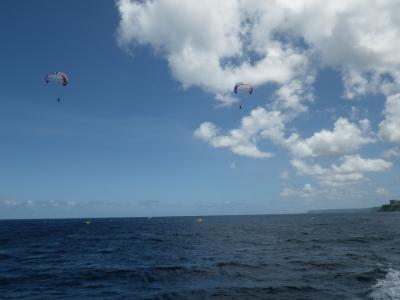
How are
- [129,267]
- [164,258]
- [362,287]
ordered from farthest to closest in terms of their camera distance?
[164,258], [129,267], [362,287]

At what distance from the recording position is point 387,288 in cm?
2877

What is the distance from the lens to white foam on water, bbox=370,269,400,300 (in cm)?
2662

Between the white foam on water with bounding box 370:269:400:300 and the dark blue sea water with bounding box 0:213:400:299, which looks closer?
the white foam on water with bounding box 370:269:400:300

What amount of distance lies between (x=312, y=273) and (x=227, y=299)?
12067mm

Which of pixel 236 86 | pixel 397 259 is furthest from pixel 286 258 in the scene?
A: pixel 236 86

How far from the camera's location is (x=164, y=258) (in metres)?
49.2

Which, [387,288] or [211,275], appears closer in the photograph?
[387,288]

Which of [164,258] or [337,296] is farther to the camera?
[164,258]

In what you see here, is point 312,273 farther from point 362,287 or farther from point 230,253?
point 230,253

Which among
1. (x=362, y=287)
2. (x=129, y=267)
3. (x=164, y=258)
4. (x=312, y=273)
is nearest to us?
(x=362, y=287)

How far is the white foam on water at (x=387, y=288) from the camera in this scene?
87.4 feet

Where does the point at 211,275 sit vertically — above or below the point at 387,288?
above

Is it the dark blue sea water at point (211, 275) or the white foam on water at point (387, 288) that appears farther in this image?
the dark blue sea water at point (211, 275)

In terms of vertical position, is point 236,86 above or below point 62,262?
above
